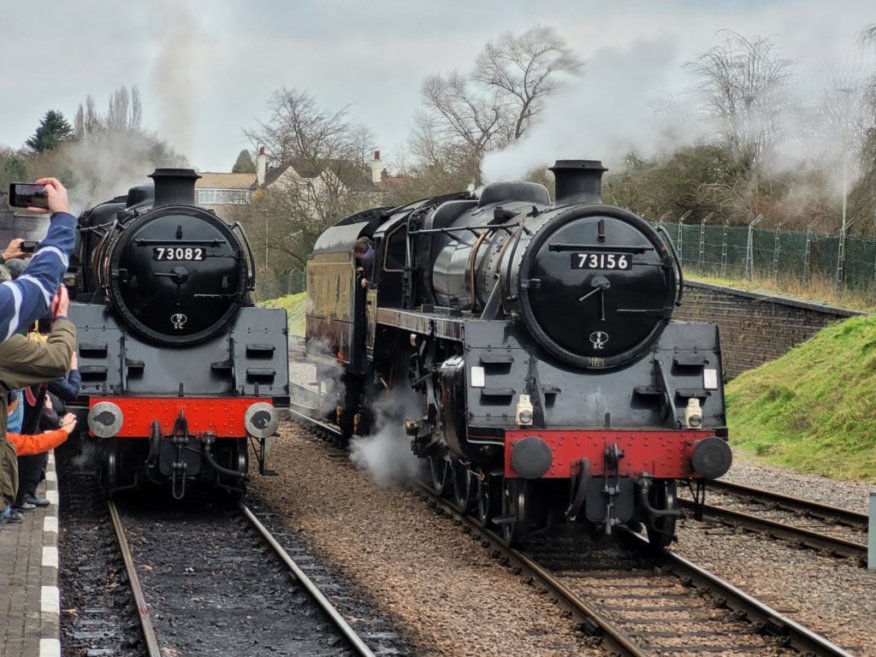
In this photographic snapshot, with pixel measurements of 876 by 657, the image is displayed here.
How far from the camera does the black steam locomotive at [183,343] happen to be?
10.6 metres

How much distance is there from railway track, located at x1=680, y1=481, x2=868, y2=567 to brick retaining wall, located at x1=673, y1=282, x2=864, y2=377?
8.16 meters

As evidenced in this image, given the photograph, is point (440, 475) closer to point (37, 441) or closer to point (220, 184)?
point (37, 441)

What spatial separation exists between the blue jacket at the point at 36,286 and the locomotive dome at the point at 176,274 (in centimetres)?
676

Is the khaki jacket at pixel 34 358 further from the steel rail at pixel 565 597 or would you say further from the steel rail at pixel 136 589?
the steel rail at pixel 565 597

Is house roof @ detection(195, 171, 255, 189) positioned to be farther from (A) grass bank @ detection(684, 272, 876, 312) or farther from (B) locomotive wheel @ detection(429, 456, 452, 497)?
(B) locomotive wheel @ detection(429, 456, 452, 497)

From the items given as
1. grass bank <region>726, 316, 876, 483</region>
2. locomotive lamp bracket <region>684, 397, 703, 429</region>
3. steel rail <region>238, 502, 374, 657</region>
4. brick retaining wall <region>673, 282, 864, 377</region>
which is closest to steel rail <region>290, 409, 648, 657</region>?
steel rail <region>238, 502, 374, 657</region>

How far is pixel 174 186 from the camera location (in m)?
11.3

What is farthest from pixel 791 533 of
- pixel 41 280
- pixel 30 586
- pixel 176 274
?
pixel 41 280

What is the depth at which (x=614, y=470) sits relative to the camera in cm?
869

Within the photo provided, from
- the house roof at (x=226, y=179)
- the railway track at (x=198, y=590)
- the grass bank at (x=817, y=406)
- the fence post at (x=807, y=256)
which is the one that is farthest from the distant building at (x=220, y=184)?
the railway track at (x=198, y=590)

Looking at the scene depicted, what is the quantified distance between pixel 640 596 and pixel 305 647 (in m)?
2.35

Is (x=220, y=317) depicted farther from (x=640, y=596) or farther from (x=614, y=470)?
(x=640, y=596)

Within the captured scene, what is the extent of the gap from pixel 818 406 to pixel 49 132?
44320 mm

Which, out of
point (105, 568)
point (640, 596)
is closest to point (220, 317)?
point (105, 568)
